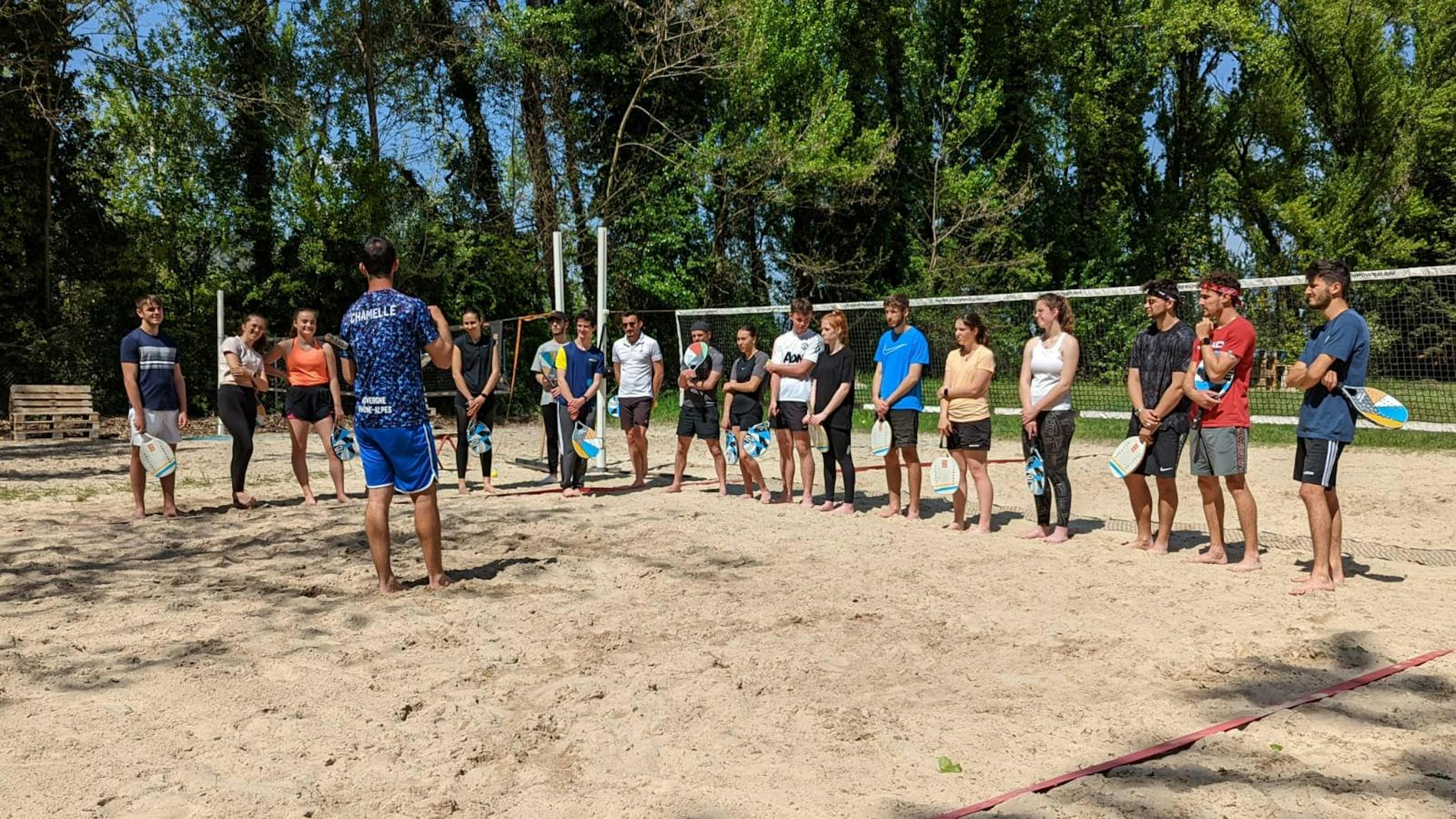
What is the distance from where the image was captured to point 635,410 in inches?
390

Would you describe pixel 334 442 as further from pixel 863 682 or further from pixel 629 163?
pixel 629 163

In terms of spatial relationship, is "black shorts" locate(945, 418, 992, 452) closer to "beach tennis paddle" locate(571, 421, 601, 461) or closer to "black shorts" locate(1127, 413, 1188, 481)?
"black shorts" locate(1127, 413, 1188, 481)

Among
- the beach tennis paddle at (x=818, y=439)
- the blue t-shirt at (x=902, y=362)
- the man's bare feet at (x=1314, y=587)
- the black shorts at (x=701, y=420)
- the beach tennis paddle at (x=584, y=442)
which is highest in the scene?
the blue t-shirt at (x=902, y=362)

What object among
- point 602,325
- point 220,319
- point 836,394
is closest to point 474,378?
point 602,325

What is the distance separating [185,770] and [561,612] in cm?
224

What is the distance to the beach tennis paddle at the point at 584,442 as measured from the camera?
965 cm

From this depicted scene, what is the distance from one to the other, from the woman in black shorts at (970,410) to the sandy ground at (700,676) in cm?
41

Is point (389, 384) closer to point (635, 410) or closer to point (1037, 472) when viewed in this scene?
point (635, 410)

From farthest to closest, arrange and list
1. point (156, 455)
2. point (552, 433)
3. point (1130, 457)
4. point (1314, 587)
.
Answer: point (552, 433), point (156, 455), point (1130, 457), point (1314, 587)

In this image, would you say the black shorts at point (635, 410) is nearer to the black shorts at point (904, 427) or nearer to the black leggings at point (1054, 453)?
the black shorts at point (904, 427)

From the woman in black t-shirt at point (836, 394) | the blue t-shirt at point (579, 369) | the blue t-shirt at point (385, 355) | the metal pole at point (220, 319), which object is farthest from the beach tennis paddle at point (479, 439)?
the metal pole at point (220, 319)

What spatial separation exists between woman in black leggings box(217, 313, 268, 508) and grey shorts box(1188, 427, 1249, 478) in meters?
7.15

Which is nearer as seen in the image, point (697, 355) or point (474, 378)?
point (697, 355)

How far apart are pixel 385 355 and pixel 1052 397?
451 centimetres
